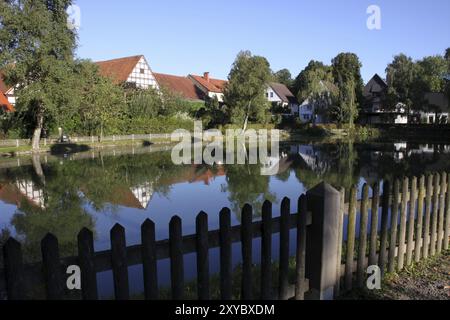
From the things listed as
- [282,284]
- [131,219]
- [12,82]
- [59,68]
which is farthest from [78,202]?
[12,82]

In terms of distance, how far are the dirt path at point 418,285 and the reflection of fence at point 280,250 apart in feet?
0.43

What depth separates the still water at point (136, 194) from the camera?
7.60 metres

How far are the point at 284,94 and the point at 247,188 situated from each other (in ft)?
203

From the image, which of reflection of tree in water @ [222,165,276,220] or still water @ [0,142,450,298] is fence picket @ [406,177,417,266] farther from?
reflection of tree in water @ [222,165,276,220]

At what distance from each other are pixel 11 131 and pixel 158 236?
28939mm

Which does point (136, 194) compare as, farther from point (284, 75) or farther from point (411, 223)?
point (284, 75)

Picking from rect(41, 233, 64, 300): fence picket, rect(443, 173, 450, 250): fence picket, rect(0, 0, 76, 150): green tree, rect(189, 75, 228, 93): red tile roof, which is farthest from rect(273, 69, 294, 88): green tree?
rect(41, 233, 64, 300): fence picket

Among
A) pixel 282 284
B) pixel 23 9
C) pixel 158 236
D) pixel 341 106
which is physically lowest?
pixel 158 236

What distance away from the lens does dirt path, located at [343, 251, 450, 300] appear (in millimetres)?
4164

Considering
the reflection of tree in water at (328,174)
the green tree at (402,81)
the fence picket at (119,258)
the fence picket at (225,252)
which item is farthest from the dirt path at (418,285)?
the green tree at (402,81)

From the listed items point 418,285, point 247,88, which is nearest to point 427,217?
point 418,285

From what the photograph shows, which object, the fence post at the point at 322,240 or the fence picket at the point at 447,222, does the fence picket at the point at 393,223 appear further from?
the fence picket at the point at 447,222
